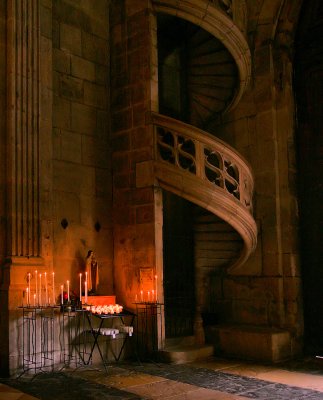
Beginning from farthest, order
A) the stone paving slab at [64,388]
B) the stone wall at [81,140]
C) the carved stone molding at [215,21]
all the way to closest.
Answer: the carved stone molding at [215,21] < the stone wall at [81,140] < the stone paving slab at [64,388]

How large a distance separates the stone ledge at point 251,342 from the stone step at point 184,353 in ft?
A: 0.76

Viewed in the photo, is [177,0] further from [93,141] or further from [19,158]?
[19,158]

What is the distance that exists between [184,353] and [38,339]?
5.83 ft

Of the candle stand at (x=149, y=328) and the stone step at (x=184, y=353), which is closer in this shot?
the stone step at (x=184, y=353)

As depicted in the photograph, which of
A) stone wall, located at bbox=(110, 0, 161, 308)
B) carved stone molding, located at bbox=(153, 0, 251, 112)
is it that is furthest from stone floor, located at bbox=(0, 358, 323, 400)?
carved stone molding, located at bbox=(153, 0, 251, 112)

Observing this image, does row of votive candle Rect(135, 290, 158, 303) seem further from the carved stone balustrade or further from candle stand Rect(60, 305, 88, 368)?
the carved stone balustrade

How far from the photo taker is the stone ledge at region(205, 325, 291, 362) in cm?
666

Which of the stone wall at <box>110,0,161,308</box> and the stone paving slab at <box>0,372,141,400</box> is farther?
the stone wall at <box>110,0,161,308</box>

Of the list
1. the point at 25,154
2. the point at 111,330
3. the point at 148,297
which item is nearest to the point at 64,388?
the point at 111,330

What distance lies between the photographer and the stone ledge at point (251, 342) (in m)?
6.66

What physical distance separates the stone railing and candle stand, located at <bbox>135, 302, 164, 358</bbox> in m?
1.76

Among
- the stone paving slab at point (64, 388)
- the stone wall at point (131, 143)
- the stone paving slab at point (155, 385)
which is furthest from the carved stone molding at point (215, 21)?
the stone paving slab at point (64, 388)

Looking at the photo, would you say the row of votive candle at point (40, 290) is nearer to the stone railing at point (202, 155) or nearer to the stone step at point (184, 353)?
the stone step at point (184, 353)

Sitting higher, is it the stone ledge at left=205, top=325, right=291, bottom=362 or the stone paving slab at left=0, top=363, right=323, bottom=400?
the stone ledge at left=205, top=325, right=291, bottom=362
